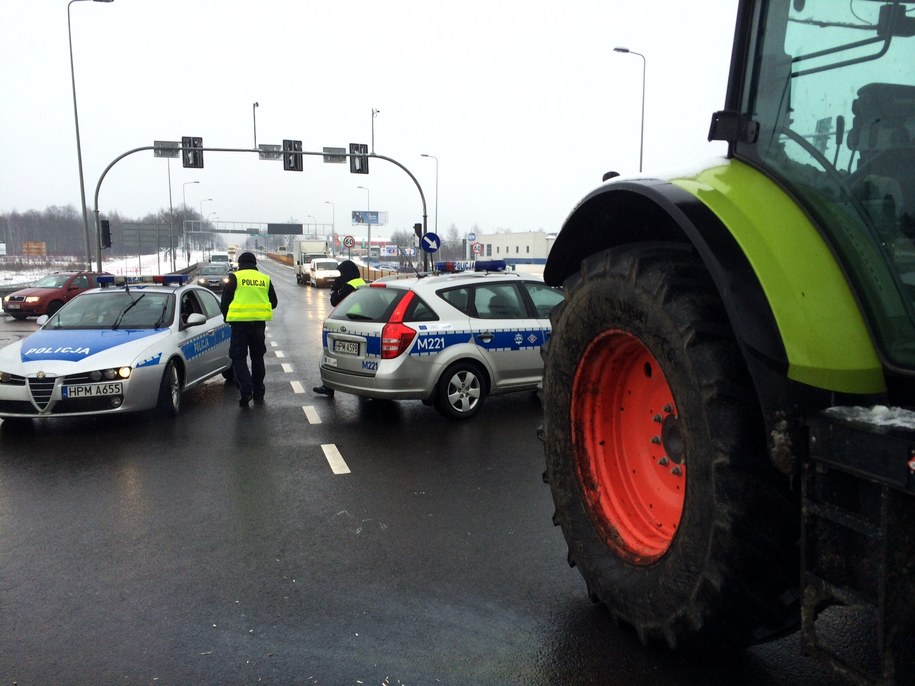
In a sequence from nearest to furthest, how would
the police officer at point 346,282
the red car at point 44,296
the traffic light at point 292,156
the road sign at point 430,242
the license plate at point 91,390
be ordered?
the license plate at point 91,390 → the police officer at point 346,282 → the road sign at point 430,242 → the red car at point 44,296 → the traffic light at point 292,156

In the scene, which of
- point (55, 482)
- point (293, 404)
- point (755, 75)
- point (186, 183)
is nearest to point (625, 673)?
point (755, 75)

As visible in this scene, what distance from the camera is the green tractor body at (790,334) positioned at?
6.32 feet

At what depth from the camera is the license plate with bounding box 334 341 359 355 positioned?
25.7ft

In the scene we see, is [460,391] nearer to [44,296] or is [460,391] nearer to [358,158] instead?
[44,296]

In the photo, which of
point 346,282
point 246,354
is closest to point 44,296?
point 346,282

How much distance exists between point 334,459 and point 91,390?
108 inches

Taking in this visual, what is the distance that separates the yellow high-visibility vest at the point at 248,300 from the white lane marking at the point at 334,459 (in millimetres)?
2573

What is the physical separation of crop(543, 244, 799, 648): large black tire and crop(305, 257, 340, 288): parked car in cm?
3785

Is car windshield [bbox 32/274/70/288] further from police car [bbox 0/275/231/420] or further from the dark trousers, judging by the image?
the dark trousers

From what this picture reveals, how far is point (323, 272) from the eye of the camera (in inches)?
1639

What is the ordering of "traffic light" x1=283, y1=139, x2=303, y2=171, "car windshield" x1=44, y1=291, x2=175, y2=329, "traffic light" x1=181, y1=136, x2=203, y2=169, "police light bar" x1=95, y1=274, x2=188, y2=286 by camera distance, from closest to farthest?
1. "car windshield" x1=44, y1=291, x2=175, y2=329
2. "police light bar" x1=95, y1=274, x2=188, y2=286
3. "traffic light" x1=181, y1=136, x2=203, y2=169
4. "traffic light" x1=283, y1=139, x2=303, y2=171

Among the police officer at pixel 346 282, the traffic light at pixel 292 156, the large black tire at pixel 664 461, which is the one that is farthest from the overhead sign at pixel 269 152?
the large black tire at pixel 664 461

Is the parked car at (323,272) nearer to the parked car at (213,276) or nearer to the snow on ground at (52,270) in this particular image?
the parked car at (213,276)

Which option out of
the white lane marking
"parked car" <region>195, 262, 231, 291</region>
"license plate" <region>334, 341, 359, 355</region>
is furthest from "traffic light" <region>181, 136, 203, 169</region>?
the white lane marking
